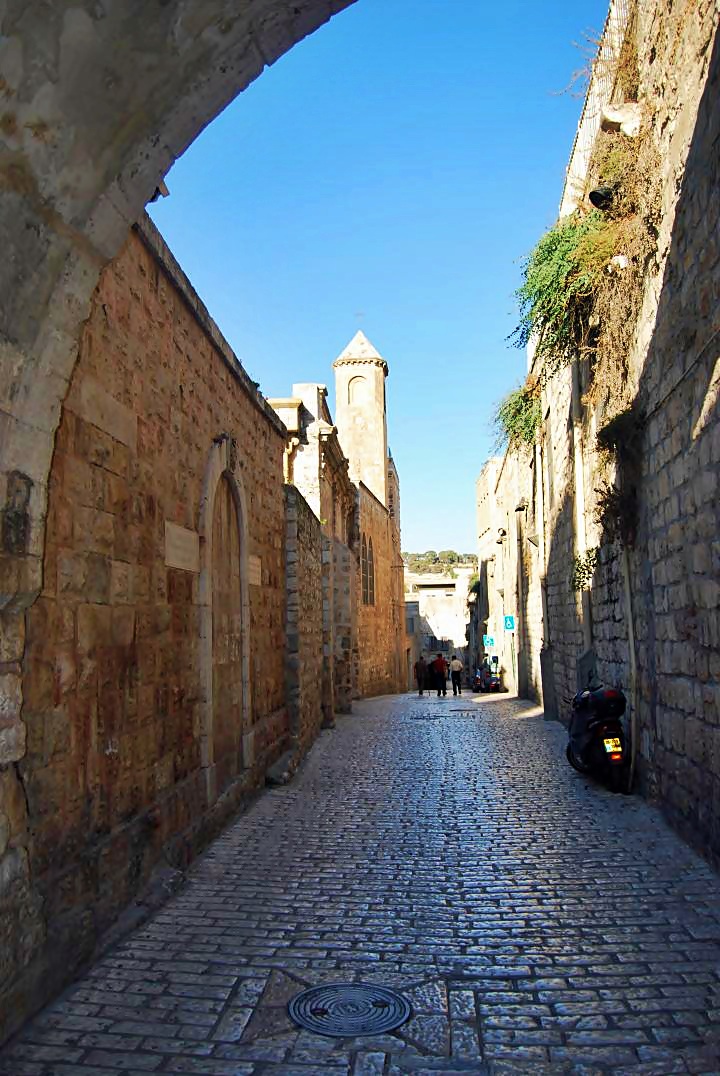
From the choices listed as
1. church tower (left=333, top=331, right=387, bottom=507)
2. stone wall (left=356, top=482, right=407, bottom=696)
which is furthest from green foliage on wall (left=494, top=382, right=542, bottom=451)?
church tower (left=333, top=331, right=387, bottom=507)

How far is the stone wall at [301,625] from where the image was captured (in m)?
10.9

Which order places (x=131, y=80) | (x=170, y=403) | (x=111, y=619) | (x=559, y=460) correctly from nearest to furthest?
(x=131, y=80) → (x=111, y=619) → (x=170, y=403) → (x=559, y=460)

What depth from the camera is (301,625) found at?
37.6 ft

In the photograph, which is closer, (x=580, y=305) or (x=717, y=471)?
(x=717, y=471)

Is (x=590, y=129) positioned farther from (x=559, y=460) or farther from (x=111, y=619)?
(x=111, y=619)

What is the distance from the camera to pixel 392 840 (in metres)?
6.37

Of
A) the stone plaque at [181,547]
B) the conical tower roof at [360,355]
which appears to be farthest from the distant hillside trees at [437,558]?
the stone plaque at [181,547]

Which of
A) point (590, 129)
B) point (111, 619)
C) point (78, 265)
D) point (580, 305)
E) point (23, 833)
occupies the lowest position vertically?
point (23, 833)

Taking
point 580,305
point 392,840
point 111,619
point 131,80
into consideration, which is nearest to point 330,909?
point 392,840

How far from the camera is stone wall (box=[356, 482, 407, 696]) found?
82.5 feet

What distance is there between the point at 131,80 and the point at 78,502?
6.45 ft

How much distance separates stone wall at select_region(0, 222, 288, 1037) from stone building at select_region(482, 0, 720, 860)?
348 centimetres

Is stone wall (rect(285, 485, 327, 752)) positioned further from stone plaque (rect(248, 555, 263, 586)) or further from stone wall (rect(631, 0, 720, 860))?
stone wall (rect(631, 0, 720, 860))

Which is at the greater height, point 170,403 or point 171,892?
point 170,403
